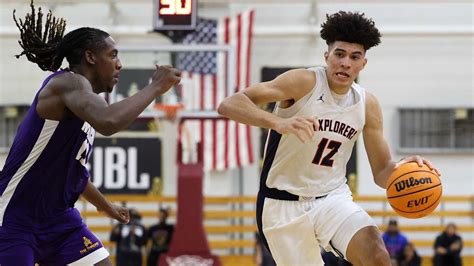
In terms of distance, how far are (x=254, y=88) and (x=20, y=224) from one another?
157 cm

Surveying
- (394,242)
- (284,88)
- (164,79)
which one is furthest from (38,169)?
(394,242)

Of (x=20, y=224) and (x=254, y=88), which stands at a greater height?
(x=254, y=88)

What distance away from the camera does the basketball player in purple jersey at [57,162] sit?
516 centimetres

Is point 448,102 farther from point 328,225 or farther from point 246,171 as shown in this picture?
point 328,225

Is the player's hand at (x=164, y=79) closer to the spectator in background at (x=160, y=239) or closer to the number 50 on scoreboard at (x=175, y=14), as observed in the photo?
the number 50 on scoreboard at (x=175, y=14)

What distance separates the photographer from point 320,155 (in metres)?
6.02

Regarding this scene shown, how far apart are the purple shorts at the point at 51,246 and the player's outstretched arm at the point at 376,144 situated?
1.87 meters

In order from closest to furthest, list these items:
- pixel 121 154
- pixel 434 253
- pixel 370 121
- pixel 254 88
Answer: pixel 254 88 → pixel 370 121 → pixel 434 253 → pixel 121 154

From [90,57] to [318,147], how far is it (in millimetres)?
1545

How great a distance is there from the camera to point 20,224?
17.3 ft

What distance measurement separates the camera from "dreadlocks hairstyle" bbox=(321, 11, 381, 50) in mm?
6012

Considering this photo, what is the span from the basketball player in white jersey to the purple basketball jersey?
4.25 feet

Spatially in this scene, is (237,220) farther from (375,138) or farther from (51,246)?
(51,246)

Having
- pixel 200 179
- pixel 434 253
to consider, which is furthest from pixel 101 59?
pixel 434 253
